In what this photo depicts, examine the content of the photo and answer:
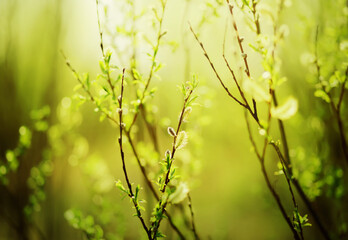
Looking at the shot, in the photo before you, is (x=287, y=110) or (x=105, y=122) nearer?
(x=287, y=110)

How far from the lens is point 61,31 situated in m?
2.37

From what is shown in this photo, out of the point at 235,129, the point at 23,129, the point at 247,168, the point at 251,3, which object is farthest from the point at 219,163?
the point at 251,3

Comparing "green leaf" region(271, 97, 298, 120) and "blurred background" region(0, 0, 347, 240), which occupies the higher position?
"blurred background" region(0, 0, 347, 240)

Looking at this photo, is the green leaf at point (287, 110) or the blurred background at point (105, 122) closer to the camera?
the green leaf at point (287, 110)

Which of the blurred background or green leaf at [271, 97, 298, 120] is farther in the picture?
the blurred background

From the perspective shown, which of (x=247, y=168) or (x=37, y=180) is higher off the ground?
(x=247, y=168)

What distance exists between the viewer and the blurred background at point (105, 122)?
1.56 meters

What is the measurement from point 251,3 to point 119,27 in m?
0.49

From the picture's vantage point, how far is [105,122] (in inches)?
152

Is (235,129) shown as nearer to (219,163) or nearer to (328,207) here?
(328,207)

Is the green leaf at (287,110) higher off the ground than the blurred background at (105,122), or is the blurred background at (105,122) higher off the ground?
the blurred background at (105,122)

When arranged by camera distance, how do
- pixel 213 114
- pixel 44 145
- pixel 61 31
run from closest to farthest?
pixel 61 31 < pixel 44 145 < pixel 213 114

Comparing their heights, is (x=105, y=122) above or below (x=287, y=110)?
above

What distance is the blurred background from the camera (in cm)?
156
